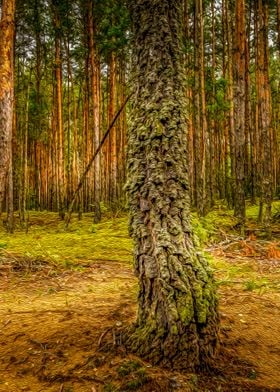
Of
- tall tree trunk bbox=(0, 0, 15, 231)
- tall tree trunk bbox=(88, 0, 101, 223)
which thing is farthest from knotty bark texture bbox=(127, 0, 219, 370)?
tall tree trunk bbox=(88, 0, 101, 223)

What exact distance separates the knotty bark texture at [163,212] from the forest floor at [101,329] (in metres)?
0.17

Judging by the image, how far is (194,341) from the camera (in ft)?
7.21

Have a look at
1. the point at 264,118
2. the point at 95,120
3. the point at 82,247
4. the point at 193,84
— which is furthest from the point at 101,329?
the point at 193,84

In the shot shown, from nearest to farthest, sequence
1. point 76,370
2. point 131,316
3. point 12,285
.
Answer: point 76,370 < point 131,316 < point 12,285

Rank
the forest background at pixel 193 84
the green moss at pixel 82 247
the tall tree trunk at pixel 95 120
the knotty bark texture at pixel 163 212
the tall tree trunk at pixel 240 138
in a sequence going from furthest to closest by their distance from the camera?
1. the tall tree trunk at pixel 95 120
2. the forest background at pixel 193 84
3. the tall tree trunk at pixel 240 138
4. the green moss at pixel 82 247
5. the knotty bark texture at pixel 163 212

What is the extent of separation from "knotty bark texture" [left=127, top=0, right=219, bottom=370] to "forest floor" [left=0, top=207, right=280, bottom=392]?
169 millimetres

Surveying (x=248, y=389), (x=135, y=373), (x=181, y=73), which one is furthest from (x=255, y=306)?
(x=181, y=73)

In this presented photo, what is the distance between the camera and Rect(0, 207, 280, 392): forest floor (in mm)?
2045

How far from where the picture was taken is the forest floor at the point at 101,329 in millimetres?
2045

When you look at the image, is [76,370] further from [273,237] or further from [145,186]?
[273,237]

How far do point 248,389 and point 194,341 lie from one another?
389 mm

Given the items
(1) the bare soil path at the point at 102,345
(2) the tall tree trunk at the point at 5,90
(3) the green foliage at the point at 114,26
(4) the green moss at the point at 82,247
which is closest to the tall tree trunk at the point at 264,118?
(4) the green moss at the point at 82,247

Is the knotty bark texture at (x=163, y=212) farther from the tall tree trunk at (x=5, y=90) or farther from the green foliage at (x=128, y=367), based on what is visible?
the tall tree trunk at (x=5, y=90)

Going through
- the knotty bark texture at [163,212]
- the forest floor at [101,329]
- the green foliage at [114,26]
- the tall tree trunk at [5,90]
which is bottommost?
the forest floor at [101,329]
